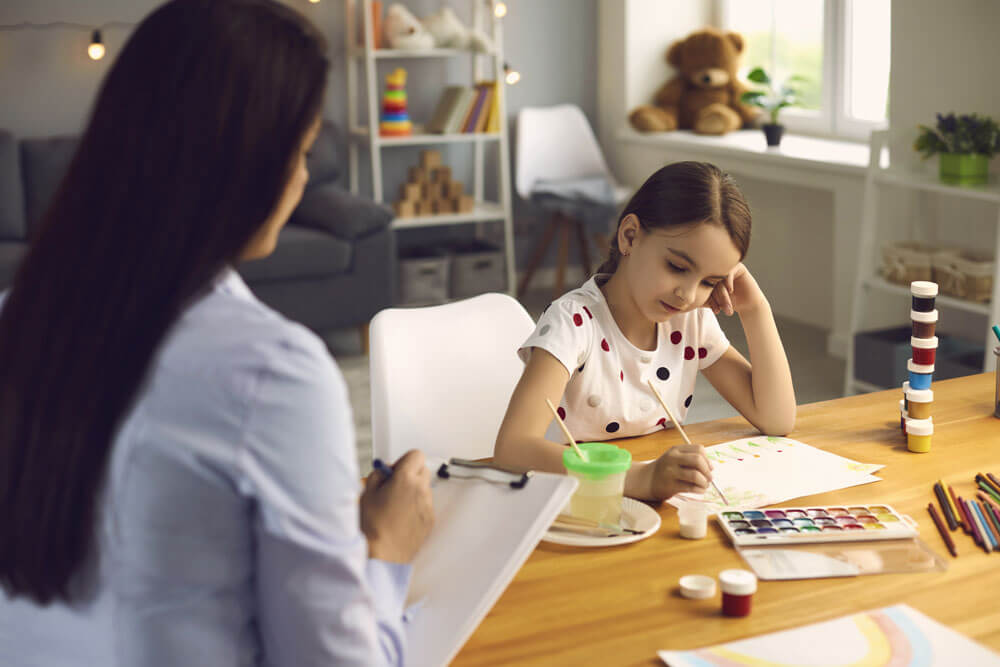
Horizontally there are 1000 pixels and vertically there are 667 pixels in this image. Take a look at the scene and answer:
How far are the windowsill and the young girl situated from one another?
8.28 feet

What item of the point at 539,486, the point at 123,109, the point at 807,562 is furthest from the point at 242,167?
the point at 807,562

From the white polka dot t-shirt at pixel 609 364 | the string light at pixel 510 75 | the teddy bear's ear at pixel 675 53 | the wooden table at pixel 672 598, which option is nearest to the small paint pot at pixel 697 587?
the wooden table at pixel 672 598

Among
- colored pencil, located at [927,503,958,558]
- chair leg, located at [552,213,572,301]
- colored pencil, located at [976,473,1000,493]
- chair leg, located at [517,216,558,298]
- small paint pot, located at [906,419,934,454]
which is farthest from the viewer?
chair leg, located at [517,216,558,298]

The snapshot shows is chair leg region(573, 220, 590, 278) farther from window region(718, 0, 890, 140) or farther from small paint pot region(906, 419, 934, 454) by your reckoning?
small paint pot region(906, 419, 934, 454)

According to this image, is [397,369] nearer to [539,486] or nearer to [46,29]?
[539,486]

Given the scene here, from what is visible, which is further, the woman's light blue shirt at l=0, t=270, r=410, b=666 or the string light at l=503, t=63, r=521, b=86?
the string light at l=503, t=63, r=521, b=86

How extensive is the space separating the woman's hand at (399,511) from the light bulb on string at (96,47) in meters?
4.02

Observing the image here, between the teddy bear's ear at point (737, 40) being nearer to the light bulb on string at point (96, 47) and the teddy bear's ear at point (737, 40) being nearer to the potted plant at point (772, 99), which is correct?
the potted plant at point (772, 99)

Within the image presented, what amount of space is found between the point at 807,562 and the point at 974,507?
26 cm

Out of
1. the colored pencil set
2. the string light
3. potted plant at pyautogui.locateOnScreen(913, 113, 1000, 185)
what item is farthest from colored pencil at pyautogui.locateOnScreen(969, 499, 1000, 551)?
the string light

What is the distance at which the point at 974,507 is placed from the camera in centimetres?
120

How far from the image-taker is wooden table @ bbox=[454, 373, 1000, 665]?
0.94 metres

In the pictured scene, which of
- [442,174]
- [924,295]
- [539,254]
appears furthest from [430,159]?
[924,295]

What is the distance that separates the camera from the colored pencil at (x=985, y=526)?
112 centimetres
